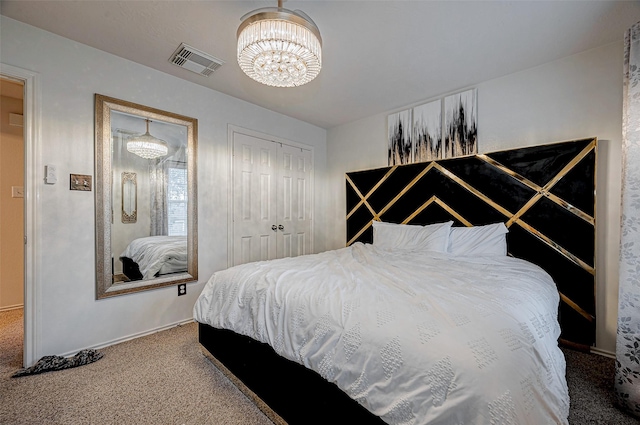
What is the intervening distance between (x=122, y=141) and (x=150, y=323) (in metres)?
1.75

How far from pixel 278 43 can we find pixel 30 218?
88.4 inches

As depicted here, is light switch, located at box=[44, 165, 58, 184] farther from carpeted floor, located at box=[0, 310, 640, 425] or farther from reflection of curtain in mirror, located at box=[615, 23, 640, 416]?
reflection of curtain in mirror, located at box=[615, 23, 640, 416]

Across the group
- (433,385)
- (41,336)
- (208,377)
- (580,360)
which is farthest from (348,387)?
(41,336)

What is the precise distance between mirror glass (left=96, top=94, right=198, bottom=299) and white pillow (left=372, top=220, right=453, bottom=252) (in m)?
2.18

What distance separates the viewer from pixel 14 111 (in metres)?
3.23

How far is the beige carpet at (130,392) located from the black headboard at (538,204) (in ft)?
8.57

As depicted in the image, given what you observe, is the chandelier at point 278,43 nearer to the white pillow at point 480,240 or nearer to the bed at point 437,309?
the bed at point 437,309

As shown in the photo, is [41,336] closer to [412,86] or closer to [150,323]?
[150,323]

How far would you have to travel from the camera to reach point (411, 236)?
304 cm

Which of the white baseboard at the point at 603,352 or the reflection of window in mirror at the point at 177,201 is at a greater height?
the reflection of window in mirror at the point at 177,201

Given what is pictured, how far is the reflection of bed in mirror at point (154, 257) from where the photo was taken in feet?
8.27

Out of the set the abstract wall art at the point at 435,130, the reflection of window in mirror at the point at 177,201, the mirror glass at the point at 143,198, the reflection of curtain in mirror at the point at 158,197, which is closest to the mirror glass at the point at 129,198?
the mirror glass at the point at 143,198

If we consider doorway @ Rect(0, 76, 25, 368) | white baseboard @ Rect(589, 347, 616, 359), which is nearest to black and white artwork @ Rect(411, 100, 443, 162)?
white baseboard @ Rect(589, 347, 616, 359)

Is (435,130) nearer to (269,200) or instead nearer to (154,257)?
(269,200)
